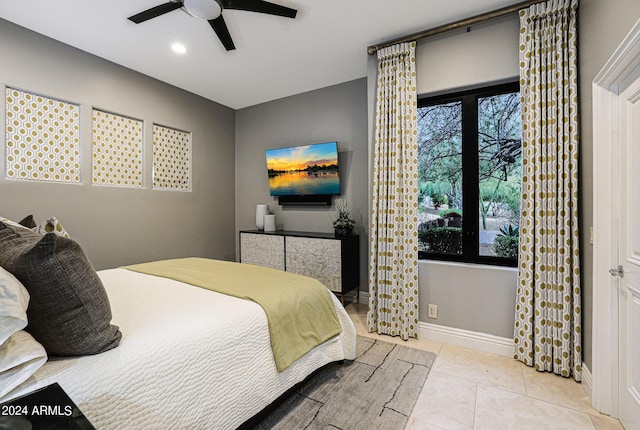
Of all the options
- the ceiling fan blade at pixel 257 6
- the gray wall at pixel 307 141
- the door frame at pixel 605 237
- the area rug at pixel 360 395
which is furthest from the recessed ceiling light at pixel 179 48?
the door frame at pixel 605 237

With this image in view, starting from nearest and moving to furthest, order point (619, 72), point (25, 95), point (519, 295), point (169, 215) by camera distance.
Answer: point (619, 72) < point (519, 295) < point (25, 95) < point (169, 215)

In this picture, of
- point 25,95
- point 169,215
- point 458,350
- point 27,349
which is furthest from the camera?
point 169,215

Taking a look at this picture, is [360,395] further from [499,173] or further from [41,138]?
[41,138]

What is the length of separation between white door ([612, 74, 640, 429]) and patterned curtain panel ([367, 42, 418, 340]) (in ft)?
4.34

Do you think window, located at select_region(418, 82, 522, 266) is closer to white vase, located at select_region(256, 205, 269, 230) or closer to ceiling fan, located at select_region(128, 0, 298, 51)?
ceiling fan, located at select_region(128, 0, 298, 51)

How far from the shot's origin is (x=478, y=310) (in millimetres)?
2588

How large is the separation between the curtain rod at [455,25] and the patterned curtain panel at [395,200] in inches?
2.4

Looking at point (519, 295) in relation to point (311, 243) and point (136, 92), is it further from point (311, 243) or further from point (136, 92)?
point (136, 92)

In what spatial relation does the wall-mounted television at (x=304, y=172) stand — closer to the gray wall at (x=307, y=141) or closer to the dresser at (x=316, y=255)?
the gray wall at (x=307, y=141)

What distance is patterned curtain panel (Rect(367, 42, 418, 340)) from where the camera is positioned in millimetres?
2730

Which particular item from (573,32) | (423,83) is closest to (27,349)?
(423,83)

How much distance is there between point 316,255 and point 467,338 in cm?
173

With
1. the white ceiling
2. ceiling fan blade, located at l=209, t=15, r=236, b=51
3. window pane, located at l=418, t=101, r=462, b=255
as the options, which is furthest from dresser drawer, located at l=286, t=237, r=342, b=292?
ceiling fan blade, located at l=209, t=15, r=236, b=51

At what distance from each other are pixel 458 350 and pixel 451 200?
1339mm
